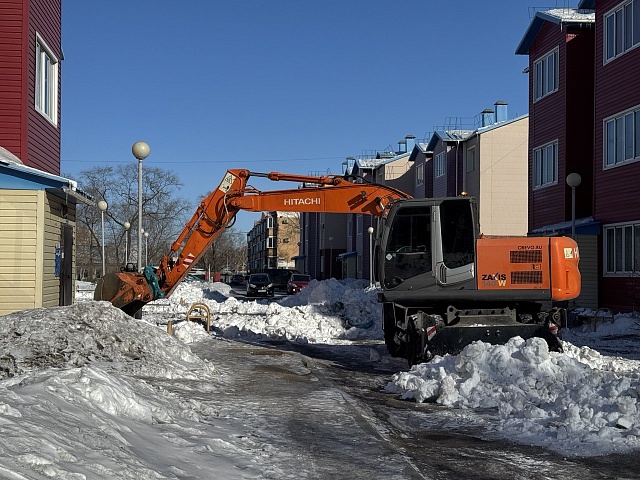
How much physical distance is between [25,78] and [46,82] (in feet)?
8.86

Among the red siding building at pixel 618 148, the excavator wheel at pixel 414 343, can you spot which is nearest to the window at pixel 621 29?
the red siding building at pixel 618 148

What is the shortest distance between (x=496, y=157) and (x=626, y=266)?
51.1ft

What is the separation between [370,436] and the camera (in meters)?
8.48

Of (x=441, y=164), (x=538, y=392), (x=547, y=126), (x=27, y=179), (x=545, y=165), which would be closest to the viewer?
(x=538, y=392)

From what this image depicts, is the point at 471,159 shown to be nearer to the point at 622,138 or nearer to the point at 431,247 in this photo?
the point at 622,138

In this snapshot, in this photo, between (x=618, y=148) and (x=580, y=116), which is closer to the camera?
(x=618, y=148)

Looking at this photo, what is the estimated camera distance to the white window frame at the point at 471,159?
38469mm

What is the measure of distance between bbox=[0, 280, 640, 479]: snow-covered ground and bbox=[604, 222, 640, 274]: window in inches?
247

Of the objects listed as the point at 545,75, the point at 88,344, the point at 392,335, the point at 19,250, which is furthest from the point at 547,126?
the point at 88,344

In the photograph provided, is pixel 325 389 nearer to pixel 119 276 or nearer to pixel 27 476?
pixel 119 276

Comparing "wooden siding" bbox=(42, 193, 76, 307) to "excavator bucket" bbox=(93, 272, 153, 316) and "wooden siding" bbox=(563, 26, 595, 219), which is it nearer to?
"excavator bucket" bbox=(93, 272, 153, 316)

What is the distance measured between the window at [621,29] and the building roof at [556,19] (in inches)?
122

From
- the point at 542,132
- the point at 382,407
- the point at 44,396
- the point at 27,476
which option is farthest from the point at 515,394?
the point at 542,132

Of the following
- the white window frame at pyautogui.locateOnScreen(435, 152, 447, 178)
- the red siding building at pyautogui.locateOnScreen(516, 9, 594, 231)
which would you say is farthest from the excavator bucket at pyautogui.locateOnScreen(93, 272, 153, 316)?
the white window frame at pyautogui.locateOnScreen(435, 152, 447, 178)
